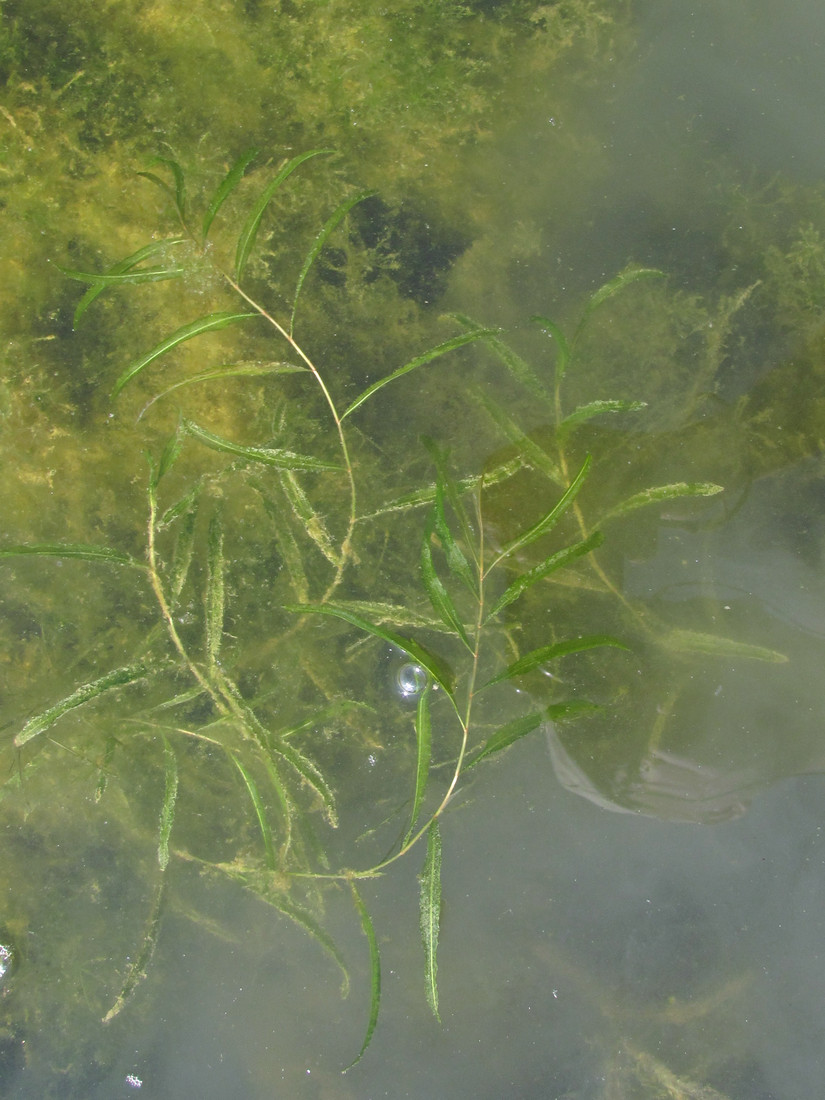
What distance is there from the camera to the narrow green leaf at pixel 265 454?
6.86ft

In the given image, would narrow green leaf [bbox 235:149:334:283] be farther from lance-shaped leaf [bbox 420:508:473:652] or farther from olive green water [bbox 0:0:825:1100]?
lance-shaped leaf [bbox 420:508:473:652]

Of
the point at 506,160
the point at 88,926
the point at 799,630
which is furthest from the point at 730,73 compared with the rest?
the point at 88,926

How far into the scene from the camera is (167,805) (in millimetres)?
2221

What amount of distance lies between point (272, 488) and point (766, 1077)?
7.71 feet

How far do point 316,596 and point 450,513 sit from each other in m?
0.47

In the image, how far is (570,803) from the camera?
236cm

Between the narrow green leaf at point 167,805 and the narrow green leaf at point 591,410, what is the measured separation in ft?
4.88

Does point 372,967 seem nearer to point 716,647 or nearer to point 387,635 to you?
point 387,635

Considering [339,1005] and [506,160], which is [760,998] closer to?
[339,1005]

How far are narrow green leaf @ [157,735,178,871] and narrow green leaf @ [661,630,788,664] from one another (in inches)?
59.0

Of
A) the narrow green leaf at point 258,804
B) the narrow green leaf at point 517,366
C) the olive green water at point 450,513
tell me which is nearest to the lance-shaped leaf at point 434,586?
the olive green water at point 450,513

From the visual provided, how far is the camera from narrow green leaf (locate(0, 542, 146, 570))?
2072 millimetres

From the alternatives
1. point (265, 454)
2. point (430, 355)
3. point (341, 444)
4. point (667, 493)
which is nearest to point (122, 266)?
point (265, 454)

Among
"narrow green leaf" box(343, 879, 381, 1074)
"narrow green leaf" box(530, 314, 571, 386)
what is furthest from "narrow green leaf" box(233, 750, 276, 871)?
"narrow green leaf" box(530, 314, 571, 386)
